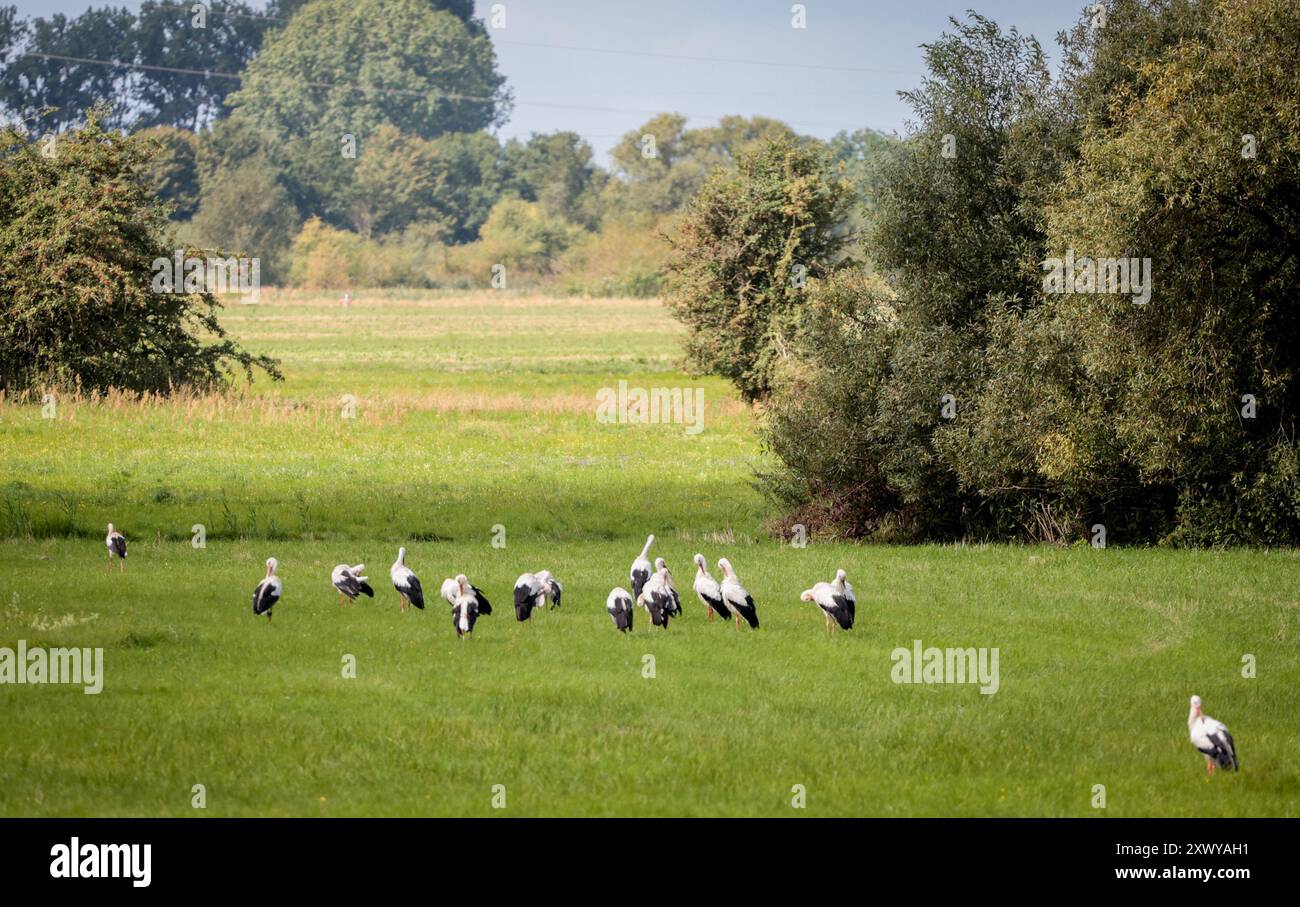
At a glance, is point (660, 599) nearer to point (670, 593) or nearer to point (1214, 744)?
point (670, 593)

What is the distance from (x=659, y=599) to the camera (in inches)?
951

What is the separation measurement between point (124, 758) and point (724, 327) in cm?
4781

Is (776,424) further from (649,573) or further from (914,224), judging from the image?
(649,573)

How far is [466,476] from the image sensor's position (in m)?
44.5

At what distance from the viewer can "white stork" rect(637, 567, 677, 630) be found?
79.2 ft

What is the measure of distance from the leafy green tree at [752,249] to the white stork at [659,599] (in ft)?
124

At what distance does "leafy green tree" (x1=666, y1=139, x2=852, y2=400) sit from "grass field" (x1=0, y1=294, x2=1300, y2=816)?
1730 centimetres

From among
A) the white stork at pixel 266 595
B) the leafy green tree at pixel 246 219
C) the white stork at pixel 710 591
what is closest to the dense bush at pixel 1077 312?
the white stork at pixel 710 591

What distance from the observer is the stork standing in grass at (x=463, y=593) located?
23.8 meters

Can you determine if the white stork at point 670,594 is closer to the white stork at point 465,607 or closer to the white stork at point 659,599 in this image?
the white stork at point 659,599

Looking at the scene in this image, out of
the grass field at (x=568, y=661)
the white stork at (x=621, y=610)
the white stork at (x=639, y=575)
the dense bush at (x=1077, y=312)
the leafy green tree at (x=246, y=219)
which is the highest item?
the leafy green tree at (x=246, y=219)

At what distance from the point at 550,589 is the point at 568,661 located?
3.90m

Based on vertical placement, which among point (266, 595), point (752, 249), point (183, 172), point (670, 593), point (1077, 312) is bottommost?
point (266, 595)

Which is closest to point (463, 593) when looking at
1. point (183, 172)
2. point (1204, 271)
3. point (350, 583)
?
point (350, 583)
